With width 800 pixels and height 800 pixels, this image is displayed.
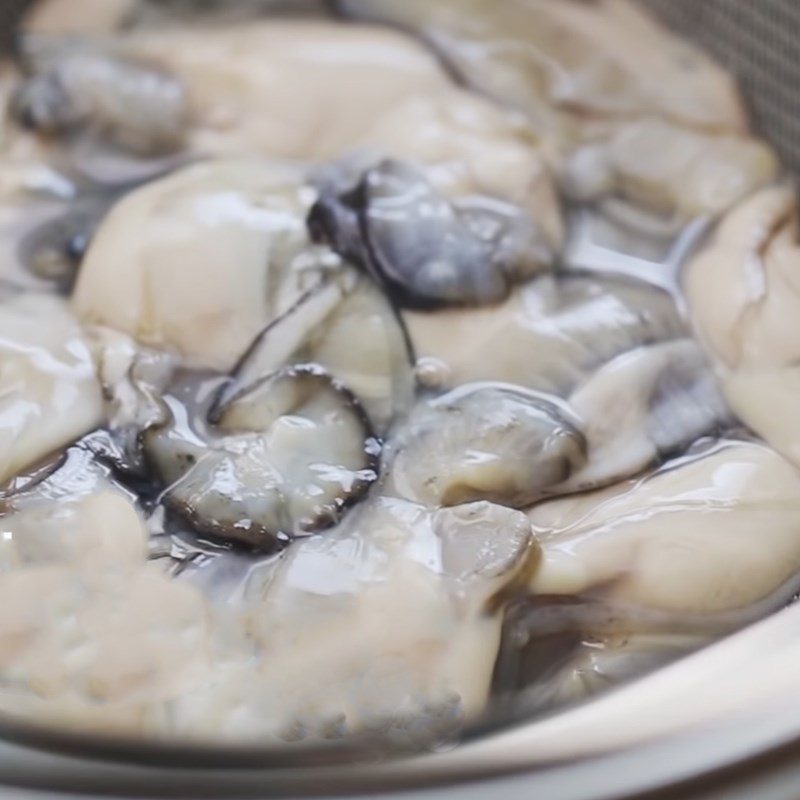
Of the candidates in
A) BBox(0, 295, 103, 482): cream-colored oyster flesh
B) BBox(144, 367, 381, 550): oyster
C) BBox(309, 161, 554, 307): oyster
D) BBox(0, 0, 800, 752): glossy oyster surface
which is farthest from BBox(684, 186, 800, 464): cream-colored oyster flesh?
BBox(0, 295, 103, 482): cream-colored oyster flesh

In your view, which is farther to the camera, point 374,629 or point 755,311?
point 755,311

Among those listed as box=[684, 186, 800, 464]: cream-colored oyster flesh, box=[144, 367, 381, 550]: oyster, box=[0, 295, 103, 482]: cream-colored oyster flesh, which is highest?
box=[684, 186, 800, 464]: cream-colored oyster flesh

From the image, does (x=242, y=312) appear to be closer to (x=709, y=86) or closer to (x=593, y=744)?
(x=593, y=744)

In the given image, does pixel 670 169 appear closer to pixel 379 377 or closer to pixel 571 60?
pixel 571 60

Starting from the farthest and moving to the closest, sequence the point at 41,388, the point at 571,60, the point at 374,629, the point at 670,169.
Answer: the point at 571,60, the point at 670,169, the point at 41,388, the point at 374,629

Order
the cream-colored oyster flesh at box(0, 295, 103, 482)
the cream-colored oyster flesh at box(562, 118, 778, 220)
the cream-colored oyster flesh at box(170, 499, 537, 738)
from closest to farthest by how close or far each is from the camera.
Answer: the cream-colored oyster flesh at box(170, 499, 537, 738)
the cream-colored oyster flesh at box(0, 295, 103, 482)
the cream-colored oyster flesh at box(562, 118, 778, 220)

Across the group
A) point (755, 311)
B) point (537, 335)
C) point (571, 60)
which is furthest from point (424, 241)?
point (571, 60)

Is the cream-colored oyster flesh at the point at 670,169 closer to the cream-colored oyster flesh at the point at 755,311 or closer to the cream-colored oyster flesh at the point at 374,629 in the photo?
the cream-colored oyster flesh at the point at 755,311

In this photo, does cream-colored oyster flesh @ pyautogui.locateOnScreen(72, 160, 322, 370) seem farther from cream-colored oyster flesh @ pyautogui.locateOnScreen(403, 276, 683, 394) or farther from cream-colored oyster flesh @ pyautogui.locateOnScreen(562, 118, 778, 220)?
cream-colored oyster flesh @ pyautogui.locateOnScreen(562, 118, 778, 220)
